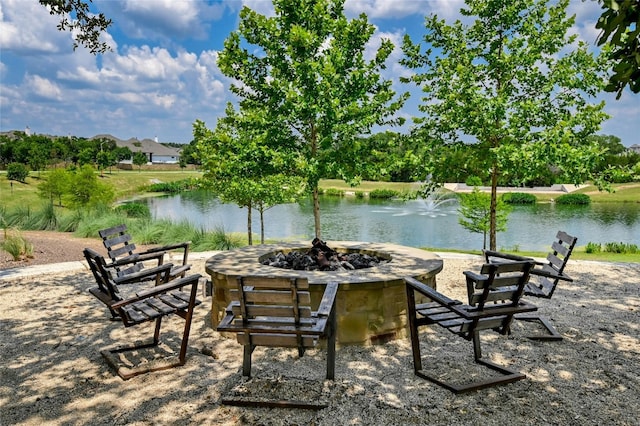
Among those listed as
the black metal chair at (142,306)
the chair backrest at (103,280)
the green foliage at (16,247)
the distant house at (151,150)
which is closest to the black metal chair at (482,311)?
the black metal chair at (142,306)

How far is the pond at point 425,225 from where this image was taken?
1805cm

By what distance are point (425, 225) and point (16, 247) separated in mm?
18064

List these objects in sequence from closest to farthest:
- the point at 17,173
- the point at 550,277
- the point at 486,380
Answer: the point at 486,380
the point at 550,277
the point at 17,173

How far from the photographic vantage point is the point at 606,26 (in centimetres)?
258

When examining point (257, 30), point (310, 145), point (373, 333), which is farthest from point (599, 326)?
point (257, 30)

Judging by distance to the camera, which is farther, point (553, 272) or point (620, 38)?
point (553, 272)

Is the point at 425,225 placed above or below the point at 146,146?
below

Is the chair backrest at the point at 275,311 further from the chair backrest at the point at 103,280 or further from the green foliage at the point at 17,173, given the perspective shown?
the green foliage at the point at 17,173

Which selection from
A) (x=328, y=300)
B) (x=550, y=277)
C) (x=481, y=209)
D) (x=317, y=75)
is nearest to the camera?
(x=328, y=300)

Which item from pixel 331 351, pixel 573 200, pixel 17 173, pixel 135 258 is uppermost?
pixel 17 173

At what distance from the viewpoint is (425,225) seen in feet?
76.6

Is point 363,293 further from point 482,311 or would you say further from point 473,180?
point 473,180

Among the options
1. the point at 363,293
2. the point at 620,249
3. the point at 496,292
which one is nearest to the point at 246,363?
the point at 363,293

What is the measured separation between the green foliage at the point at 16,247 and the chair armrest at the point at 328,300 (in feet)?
27.2
